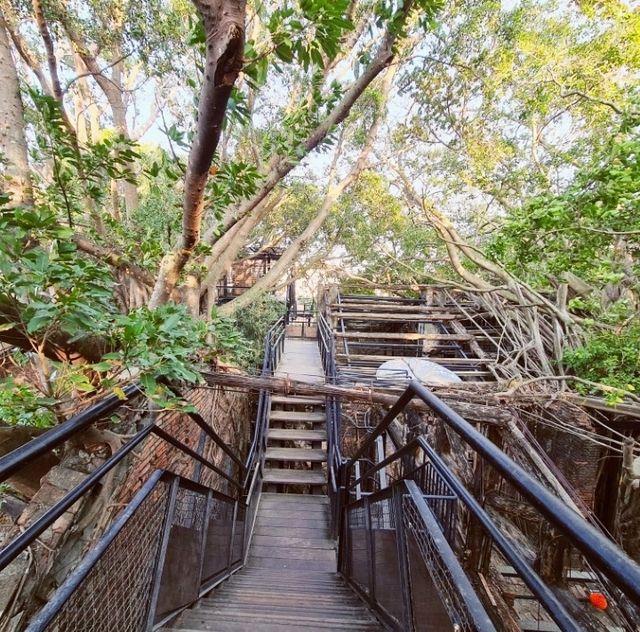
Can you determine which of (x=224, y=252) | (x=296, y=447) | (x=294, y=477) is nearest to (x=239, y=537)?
(x=294, y=477)

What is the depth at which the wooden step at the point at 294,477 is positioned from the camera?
5.37m

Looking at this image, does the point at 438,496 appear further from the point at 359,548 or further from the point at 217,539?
the point at 217,539

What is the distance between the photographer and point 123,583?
4.13 feet

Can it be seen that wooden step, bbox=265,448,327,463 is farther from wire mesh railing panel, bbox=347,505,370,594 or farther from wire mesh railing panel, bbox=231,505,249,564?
wire mesh railing panel, bbox=347,505,370,594

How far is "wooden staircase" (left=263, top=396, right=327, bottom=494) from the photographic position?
5549 mm

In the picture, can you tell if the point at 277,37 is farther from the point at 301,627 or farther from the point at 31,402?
the point at 301,627

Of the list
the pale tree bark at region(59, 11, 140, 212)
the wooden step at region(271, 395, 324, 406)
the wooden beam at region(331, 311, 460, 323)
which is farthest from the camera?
the wooden beam at region(331, 311, 460, 323)

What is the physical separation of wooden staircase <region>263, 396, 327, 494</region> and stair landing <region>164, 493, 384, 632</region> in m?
0.28

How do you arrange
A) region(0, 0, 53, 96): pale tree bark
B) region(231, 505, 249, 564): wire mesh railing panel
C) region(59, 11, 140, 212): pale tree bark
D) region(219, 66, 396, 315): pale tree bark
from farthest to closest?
region(219, 66, 396, 315): pale tree bark → region(59, 11, 140, 212): pale tree bark → region(231, 505, 249, 564): wire mesh railing panel → region(0, 0, 53, 96): pale tree bark

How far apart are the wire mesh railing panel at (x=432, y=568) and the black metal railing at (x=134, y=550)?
1.05 meters

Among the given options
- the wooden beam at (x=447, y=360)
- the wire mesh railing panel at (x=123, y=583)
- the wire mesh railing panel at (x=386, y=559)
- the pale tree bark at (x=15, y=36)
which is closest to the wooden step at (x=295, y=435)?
the wooden beam at (x=447, y=360)

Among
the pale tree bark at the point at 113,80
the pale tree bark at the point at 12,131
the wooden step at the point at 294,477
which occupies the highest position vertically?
the pale tree bark at the point at 113,80

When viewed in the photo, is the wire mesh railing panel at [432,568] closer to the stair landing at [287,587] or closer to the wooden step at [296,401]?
the stair landing at [287,587]


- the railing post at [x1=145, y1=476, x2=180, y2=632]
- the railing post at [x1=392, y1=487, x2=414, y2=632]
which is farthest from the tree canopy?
the railing post at [x1=392, y1=487, x2=414, y2=632]
